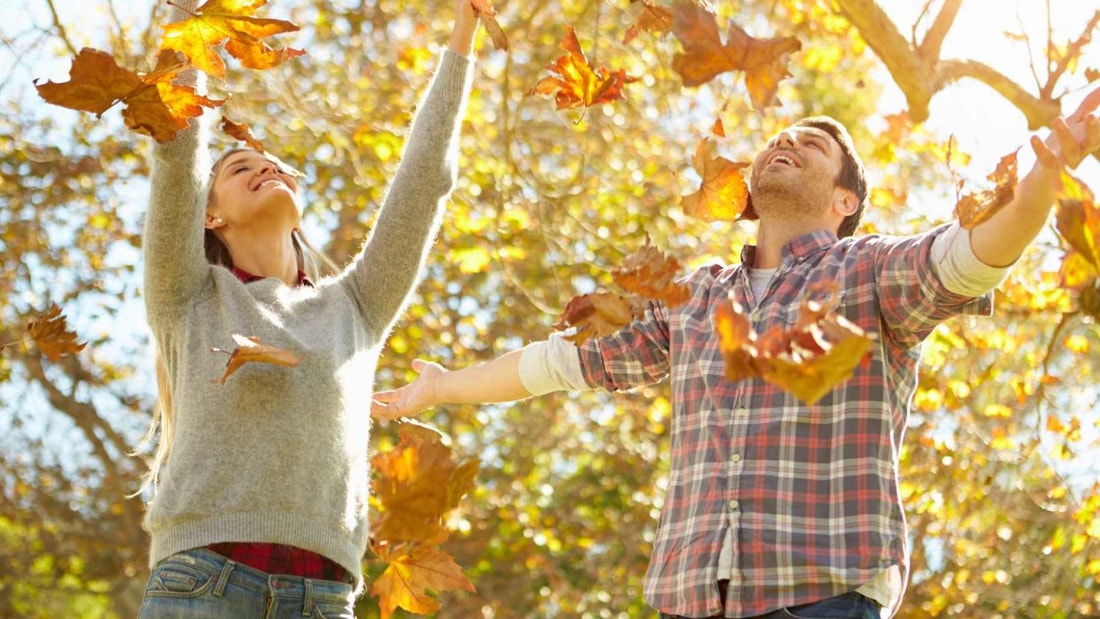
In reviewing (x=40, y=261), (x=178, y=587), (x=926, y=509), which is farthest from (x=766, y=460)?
(x=40, y=261)

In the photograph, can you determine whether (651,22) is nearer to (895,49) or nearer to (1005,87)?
(895,49)

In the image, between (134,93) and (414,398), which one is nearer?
(134,93)

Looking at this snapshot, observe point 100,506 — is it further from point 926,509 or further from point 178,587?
point 178,587

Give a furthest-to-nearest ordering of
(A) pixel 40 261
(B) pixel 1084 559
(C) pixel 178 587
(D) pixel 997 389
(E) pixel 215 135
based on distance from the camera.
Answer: (A) pixel 40 261, (E) pixel 215 135, (D) pixel 997 389, (B) pixel 1084 559, (C) pixel 178 587

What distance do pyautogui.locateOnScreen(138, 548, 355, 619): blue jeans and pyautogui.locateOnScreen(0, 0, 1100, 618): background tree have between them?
12.1 feet

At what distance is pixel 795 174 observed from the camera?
2418mm

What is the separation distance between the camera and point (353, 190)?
701 centimetres

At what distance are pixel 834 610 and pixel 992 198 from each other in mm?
697

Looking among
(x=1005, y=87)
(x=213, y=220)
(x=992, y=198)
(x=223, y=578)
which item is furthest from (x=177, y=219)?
(x=1005, y=87)

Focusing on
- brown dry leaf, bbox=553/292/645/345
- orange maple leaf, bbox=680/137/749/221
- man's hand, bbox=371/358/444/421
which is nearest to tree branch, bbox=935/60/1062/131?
orange maple leaf, bbox=680/137/749/221

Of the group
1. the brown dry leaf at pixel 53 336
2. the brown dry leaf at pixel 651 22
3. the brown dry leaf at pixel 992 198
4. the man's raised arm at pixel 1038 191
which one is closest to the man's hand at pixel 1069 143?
the man's raised arm at pixel 1038 191

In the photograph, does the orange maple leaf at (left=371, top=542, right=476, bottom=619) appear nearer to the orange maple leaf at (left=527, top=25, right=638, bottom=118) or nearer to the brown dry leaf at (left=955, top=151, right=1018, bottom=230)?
the orange maple leaf at (left=527, top=25, right=638, bottom=118)

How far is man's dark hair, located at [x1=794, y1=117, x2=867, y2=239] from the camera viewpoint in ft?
8.30

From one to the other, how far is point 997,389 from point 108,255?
4.80 metres
